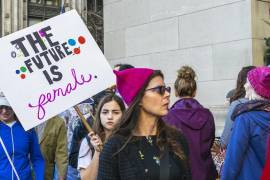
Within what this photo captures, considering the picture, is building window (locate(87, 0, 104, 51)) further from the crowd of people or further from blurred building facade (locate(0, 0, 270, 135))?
the crowd of people

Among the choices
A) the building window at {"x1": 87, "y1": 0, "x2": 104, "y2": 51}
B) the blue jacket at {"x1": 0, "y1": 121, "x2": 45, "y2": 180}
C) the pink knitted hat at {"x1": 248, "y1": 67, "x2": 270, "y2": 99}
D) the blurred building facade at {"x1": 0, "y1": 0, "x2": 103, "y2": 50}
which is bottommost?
the blue jacket at {"x1": 0, "y1": 121, "x2": 45, "y2": 180}

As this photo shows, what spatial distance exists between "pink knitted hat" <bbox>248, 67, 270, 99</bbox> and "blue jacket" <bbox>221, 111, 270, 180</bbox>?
17 centimetres

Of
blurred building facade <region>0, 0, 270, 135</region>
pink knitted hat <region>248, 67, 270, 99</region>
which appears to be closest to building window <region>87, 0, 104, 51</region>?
A: blurred building facade <region>0, 0, 270, 135</region>

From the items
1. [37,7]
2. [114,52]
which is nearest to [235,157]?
[114,52]

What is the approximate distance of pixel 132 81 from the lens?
365 cm

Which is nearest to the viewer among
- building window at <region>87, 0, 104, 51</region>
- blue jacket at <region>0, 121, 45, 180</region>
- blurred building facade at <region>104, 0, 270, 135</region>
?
blue jacket at <region>0, 121, 45, 180</region>

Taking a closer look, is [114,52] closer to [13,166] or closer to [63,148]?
[63,148]

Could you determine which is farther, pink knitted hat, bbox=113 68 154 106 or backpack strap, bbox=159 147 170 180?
pink knitted hat, bbox=113 68 154 106

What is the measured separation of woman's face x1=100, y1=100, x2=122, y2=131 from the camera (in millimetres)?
5031

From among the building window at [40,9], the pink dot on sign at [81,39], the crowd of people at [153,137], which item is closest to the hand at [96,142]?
the crowd of people at [153,137]

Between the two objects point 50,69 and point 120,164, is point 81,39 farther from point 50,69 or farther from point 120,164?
point 120,164

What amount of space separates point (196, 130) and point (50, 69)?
5.40 feet

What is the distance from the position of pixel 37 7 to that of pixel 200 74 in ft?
150

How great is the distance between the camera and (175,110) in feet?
19.1
